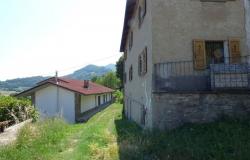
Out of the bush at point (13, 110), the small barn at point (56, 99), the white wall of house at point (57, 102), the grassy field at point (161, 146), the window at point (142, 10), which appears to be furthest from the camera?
the white wall of house at point (57, 102)

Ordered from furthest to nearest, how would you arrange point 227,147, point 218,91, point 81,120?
point 81,120
point 218,91
point 227,147

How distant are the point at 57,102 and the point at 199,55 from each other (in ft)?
70.4

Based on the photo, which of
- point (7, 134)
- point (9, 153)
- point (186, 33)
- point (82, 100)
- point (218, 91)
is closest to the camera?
point (9, 153)

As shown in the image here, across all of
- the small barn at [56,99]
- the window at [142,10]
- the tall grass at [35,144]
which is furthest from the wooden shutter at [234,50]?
the small barn at [56,99]

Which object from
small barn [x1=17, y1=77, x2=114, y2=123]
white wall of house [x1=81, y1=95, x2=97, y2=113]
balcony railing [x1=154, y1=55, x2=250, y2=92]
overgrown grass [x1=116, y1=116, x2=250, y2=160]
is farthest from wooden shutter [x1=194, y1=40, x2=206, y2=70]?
white wall of house [x1=81, y1=95, x2=97, y2=113]

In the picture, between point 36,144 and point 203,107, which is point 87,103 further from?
point 203,107

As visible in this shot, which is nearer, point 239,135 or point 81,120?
point 239,135

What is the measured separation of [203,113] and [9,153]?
6.82 meters

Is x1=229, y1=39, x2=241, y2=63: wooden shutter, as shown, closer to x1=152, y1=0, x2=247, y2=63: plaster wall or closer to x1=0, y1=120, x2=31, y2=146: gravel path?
x1=152, y1=0, x2=247, y2=63: plaster wall

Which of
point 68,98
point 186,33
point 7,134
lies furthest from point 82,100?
point 186,33

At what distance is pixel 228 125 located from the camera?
1076cm

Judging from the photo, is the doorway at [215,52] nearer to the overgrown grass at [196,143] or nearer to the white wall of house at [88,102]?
the overgrown grass at [196,143]

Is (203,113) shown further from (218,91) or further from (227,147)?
(227,147)

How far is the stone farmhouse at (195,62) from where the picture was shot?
11828 millimetres
